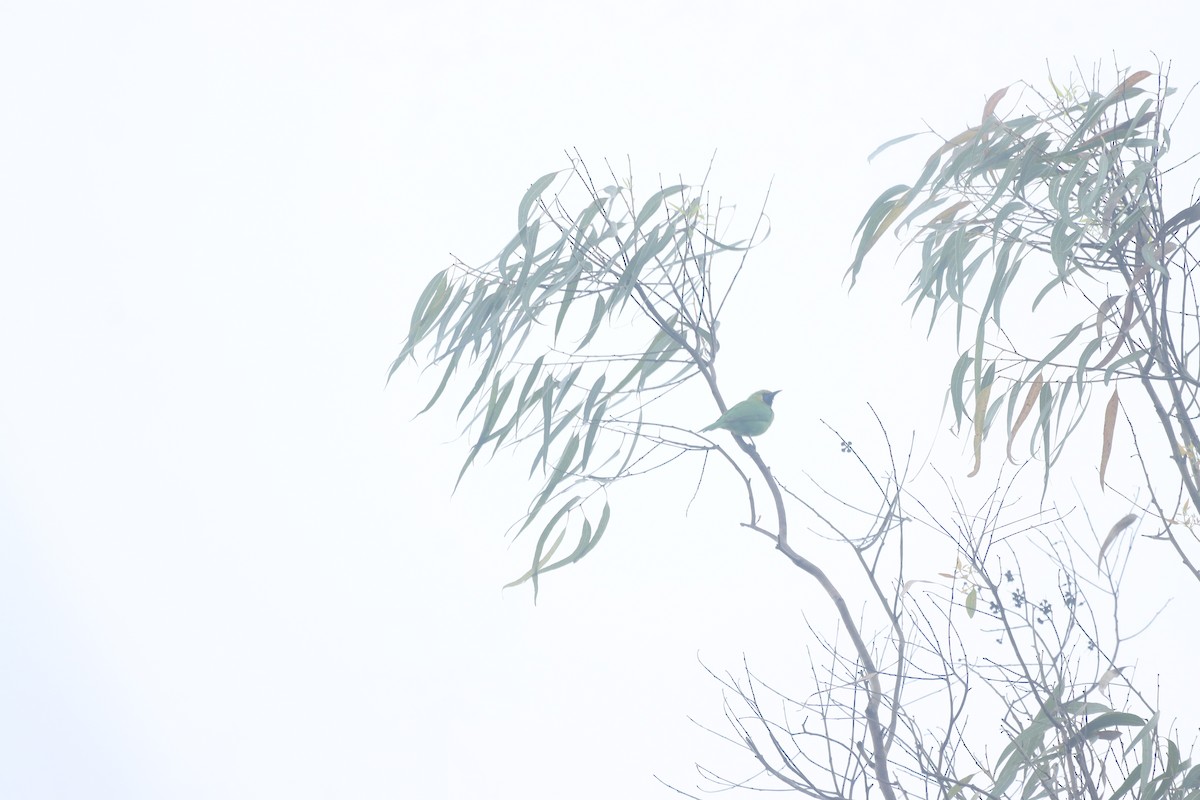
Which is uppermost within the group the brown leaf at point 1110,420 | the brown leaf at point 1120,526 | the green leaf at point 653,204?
the green leaf at point 653,204

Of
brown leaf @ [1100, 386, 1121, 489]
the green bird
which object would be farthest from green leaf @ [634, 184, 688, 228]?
brown leaf @ [1100, 386, 1121, 489]

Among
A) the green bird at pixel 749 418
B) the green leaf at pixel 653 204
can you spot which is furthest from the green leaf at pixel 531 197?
the green bird at pixel 749 418

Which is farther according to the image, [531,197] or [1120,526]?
[531,197]

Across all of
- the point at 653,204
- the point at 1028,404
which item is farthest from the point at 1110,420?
the point at 653,204

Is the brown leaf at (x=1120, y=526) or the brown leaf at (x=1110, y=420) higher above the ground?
the brown leaf at (x=1110, y=420)

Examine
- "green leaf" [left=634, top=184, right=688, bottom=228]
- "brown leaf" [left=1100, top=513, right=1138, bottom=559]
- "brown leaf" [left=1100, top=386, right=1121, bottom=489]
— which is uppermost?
"green leaf" [left=634, top=184, right=688, bottom=228]

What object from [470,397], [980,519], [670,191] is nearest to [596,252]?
[670,191]

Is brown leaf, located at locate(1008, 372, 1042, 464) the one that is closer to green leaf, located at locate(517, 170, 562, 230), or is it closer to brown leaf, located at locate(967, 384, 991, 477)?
brown leaf, located at locate(967, 384, 991, 477)

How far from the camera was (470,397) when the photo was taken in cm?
182

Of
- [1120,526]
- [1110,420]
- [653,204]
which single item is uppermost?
[653,204]

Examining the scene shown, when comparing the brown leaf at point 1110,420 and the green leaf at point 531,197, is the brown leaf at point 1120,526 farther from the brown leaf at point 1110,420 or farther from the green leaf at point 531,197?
the green leaf at point 531,197

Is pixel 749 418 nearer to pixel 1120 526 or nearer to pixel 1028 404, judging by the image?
pixel 1028 404

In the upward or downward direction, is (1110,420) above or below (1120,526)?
above

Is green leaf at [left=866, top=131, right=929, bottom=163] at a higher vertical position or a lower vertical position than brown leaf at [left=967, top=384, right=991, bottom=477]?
higher
